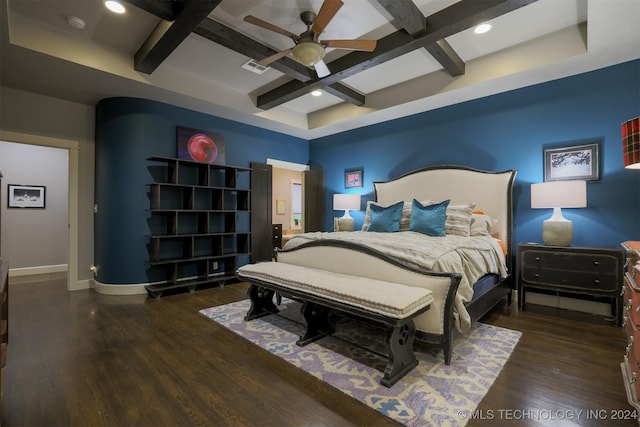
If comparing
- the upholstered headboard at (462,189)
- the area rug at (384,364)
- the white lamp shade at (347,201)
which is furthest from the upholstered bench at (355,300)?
the white lamp shade at (347,201)

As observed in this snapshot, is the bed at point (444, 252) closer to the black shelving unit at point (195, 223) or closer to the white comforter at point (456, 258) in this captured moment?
the white comforter at point (456, 258)

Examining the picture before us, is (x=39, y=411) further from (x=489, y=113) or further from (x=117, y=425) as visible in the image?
(x=489, y=113)

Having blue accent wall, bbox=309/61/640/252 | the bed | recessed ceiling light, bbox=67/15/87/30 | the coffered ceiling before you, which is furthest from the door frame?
blue accent wall, bbox=309/61/640/252

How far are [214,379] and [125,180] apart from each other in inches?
127

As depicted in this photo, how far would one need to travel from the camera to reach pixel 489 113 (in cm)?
391

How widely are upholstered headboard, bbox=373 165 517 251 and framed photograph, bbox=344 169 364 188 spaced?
0.58 m

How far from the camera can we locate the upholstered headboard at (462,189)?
11.8 ft

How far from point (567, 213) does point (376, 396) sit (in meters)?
3.21

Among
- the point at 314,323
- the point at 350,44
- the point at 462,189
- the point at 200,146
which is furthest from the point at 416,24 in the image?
the point at 200,146

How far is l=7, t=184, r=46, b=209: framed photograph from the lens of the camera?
16.4 ft

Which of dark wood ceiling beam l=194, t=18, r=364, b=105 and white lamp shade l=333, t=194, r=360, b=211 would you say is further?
white lamp shade l=333, t=194, r=360, b=211

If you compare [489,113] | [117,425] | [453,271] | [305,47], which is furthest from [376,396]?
[489,113]

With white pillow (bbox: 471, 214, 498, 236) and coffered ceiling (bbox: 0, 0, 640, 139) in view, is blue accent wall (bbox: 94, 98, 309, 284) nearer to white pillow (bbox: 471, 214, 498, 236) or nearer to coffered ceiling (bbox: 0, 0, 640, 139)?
coffered ceiling (bbox: 0, 0, 640, 139)

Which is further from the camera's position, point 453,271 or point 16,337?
point 16,337
